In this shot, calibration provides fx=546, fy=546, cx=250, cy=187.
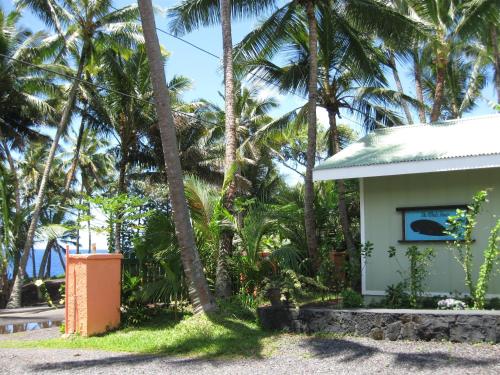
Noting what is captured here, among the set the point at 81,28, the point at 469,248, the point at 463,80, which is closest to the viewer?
the point at 469,248

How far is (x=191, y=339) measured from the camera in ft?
29.6

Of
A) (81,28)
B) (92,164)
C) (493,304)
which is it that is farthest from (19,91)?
(493,304)

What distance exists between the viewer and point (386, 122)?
55.0ft

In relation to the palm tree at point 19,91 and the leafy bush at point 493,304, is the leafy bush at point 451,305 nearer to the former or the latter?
the leafy bush at point 493,304

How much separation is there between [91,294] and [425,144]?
7226 mm

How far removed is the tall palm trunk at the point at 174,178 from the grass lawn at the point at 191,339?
0.45 metres

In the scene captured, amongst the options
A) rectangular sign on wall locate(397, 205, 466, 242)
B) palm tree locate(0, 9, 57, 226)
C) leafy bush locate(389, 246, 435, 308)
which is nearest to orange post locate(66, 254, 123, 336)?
leafy bush locate(389, 246, 435, 308)

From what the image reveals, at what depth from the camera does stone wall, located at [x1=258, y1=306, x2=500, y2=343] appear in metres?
7.70

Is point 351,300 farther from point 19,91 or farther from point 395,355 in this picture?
point 19,91

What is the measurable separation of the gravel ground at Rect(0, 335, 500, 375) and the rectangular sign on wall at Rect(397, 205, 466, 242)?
279 centimetres

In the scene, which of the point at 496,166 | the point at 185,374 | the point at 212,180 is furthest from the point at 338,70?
the point at 212,180

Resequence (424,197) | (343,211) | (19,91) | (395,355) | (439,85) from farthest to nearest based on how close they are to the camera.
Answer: (19,91) → (439,85) → (343,211) → (424,197) → (395,355)

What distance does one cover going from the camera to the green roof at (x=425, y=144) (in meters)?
10.0

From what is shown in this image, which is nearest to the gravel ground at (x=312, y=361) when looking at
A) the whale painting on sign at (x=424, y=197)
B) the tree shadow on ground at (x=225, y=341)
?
the tree shadow on ground at (x=225, y=341)
